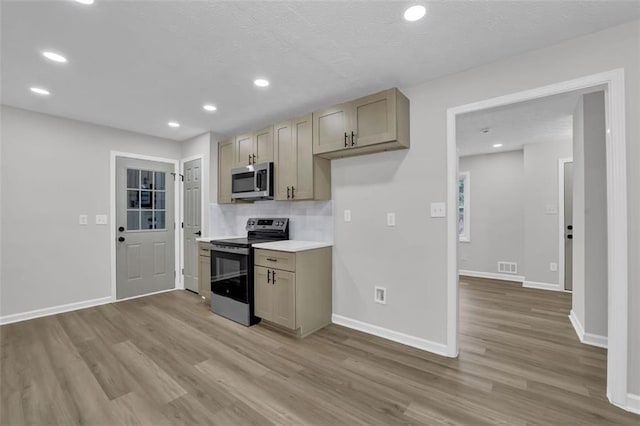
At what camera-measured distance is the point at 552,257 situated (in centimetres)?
453

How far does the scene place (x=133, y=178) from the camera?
4184 millimetres

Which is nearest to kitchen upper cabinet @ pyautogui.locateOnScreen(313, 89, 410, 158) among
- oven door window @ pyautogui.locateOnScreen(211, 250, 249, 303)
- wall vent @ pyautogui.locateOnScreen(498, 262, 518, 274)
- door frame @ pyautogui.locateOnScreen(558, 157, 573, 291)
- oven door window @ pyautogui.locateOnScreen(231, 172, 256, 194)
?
oven door window @ pyautogui.locateOnScreen(231, 172, 256, 194)

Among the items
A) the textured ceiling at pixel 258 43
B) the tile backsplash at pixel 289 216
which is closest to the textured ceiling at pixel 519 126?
the textured ceiling at pixel 258 43

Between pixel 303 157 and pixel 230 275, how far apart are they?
5.33 feet

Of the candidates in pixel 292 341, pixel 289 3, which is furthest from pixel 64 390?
pixel 289 3

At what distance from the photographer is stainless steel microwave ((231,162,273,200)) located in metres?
3.47

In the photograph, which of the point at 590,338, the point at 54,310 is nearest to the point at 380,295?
the point at 590,338

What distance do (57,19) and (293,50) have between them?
148 centimetres

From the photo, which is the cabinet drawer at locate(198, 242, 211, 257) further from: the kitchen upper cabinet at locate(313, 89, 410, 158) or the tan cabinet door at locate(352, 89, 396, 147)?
the tan cabinet door at locate(352, 89, 396, 147)

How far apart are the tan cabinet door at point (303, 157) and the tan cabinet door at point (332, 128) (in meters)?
0.09

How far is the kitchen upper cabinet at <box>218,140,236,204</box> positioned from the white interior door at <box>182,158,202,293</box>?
15.3 inches

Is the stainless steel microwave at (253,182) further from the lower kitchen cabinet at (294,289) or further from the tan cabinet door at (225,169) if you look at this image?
the lower kitchen cabinet at (294,289)

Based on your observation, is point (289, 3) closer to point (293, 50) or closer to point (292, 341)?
point (293, 50)

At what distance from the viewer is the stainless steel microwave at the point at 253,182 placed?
3.47 m
